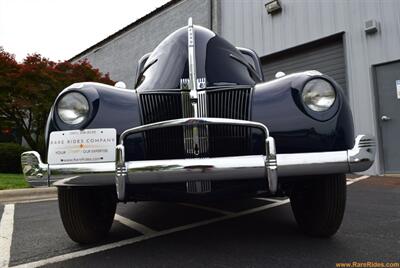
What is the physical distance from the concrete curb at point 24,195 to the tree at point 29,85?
3613mm

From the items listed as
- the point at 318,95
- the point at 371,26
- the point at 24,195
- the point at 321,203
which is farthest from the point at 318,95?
the point at 371,26

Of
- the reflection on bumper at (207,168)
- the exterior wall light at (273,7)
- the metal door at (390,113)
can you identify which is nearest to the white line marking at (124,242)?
the reflection on bumper at (207,168)

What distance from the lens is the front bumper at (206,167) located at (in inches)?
66.6

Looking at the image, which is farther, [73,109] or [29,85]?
[29,85]

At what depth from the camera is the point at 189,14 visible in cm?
1062

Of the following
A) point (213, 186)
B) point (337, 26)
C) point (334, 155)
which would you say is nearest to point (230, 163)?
point (213, 186)

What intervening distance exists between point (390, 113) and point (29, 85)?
8070 millimetres

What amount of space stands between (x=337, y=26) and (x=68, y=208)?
6.72 metres

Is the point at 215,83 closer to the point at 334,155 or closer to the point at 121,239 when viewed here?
the point at 334,155

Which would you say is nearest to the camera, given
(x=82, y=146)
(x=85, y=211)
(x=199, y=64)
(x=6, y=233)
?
(x=82, y=146)

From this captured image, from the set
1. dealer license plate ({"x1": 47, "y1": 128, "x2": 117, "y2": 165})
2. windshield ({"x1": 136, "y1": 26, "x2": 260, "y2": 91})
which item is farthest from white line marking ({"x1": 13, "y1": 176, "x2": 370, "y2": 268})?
windshield ({"x1": 136, "y1": 26, "x2": 260, "y2": 91})

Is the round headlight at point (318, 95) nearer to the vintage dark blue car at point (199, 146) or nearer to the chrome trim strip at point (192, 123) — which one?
the vintage dark blue car at point (199, 146)

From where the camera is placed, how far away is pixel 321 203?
2.15 meters

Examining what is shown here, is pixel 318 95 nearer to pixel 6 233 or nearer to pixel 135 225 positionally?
pixel 135 225
